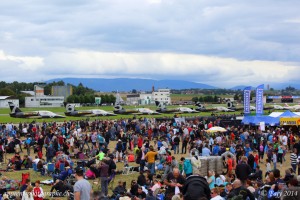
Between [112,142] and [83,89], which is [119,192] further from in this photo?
[83,89]

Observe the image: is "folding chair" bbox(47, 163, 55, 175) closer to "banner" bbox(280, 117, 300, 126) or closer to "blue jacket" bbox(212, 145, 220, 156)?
"blue jacket" bbox(212, 145, 220, 156)

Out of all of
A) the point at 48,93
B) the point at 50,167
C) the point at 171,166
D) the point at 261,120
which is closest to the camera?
the point at 171,166

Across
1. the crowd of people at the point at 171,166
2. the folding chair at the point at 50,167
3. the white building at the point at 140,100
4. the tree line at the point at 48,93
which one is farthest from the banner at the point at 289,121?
the white building at the point at 140,100

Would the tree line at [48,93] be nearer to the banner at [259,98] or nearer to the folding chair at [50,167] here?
the banner at [259,98]

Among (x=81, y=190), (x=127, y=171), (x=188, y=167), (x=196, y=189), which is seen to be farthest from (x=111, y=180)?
(x=196, y=189)

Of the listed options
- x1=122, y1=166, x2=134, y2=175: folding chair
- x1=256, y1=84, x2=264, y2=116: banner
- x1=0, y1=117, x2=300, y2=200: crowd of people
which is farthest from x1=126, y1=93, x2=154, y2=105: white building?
x1=122, y1=166, x2=134, y2=175: folding chair

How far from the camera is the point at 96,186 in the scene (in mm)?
15305

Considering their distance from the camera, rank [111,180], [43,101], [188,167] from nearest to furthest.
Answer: [188,167] → [111,180] → [43,101]

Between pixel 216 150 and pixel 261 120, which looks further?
pixel 261 120

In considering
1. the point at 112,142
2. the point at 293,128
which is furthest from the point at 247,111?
the point at 112,142

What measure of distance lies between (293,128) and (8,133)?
19.3m

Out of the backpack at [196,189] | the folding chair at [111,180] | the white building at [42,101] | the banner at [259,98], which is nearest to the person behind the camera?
the backpack at [196,189]

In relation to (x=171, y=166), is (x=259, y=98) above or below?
above

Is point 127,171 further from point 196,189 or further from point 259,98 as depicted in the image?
point 259,98
